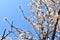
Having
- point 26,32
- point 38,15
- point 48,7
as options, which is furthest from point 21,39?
point 48,7

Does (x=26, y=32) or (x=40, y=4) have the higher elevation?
(x=40, y=4)

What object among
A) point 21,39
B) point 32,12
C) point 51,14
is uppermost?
point 51,14

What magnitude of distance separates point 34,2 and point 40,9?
3.20ft

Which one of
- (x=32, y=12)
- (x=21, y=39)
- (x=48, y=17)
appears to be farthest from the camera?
(x=32, y=12)

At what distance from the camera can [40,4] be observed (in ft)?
21.6

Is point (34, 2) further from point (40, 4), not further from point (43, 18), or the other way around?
point (43, 18)

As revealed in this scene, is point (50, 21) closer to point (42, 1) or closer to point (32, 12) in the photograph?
point (42, 1)

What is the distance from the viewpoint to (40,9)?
6.46m

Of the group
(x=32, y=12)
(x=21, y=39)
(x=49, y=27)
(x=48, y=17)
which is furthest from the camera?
(x=32, y=12)

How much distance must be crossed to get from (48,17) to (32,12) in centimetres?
159

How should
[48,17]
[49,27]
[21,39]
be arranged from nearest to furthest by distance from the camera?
[49,27]
[48,17]
[21,39]

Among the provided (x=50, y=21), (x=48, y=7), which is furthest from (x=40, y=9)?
(x=50, y=21)

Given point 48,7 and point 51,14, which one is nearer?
point 51,14

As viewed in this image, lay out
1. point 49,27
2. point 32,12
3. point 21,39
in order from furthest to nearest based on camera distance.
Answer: point 32,12
point 21,39
point 49,27
